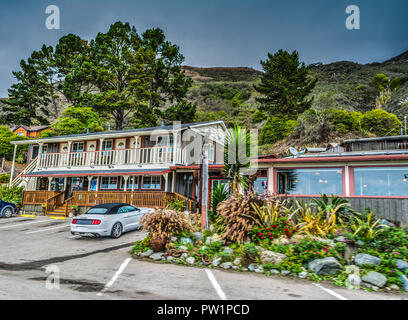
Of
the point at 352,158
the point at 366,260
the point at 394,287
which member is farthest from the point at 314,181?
the point at 394,287

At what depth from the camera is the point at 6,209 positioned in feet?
58.1

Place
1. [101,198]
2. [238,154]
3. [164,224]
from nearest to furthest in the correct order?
[164,224]
[238,154]
[101,198]

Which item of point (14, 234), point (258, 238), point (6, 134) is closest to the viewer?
point (258, 238)

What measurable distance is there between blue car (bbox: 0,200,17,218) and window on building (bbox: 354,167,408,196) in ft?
68.1

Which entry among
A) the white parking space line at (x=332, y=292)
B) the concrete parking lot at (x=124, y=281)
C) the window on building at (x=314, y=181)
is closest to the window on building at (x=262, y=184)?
the window on building at (x=314, y=181)

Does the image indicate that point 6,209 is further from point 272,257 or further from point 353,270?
point 353,270

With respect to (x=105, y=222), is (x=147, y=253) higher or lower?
lower

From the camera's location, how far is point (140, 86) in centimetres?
3438

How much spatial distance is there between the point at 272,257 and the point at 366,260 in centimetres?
229

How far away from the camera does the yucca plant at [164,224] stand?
8617 mm

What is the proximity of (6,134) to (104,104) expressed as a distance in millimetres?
13230
